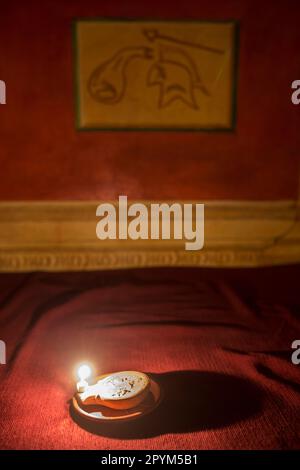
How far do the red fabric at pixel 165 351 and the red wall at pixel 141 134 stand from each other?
59 cm

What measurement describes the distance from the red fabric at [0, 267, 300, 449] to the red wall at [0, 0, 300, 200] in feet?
1.95

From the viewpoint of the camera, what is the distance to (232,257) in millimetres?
2809

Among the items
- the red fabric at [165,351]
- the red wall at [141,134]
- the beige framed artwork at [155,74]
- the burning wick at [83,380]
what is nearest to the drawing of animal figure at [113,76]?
the beige framed artwork at [155,74]

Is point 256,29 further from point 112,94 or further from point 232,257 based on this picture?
point 232,257

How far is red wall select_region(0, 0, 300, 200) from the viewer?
2.55m

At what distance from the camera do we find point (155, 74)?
2.60m

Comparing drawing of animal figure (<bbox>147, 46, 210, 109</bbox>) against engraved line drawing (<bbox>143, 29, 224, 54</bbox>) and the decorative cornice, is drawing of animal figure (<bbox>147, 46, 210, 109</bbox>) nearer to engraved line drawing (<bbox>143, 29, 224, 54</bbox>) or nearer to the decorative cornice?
engraved line drawing (<bbox>143, 29, 224, 54</bbox>)

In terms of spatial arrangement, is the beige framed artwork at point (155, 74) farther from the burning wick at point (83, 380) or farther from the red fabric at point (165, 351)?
the burning wick at point (83, 380)

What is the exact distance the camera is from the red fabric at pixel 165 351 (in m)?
1.17

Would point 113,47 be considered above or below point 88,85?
above

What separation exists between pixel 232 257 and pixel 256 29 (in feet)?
4.65

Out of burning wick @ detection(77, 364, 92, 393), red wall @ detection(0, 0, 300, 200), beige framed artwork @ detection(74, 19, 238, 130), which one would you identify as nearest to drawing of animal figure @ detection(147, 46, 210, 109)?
beige framed artwork @ detection(74, 19, 238, 130)
